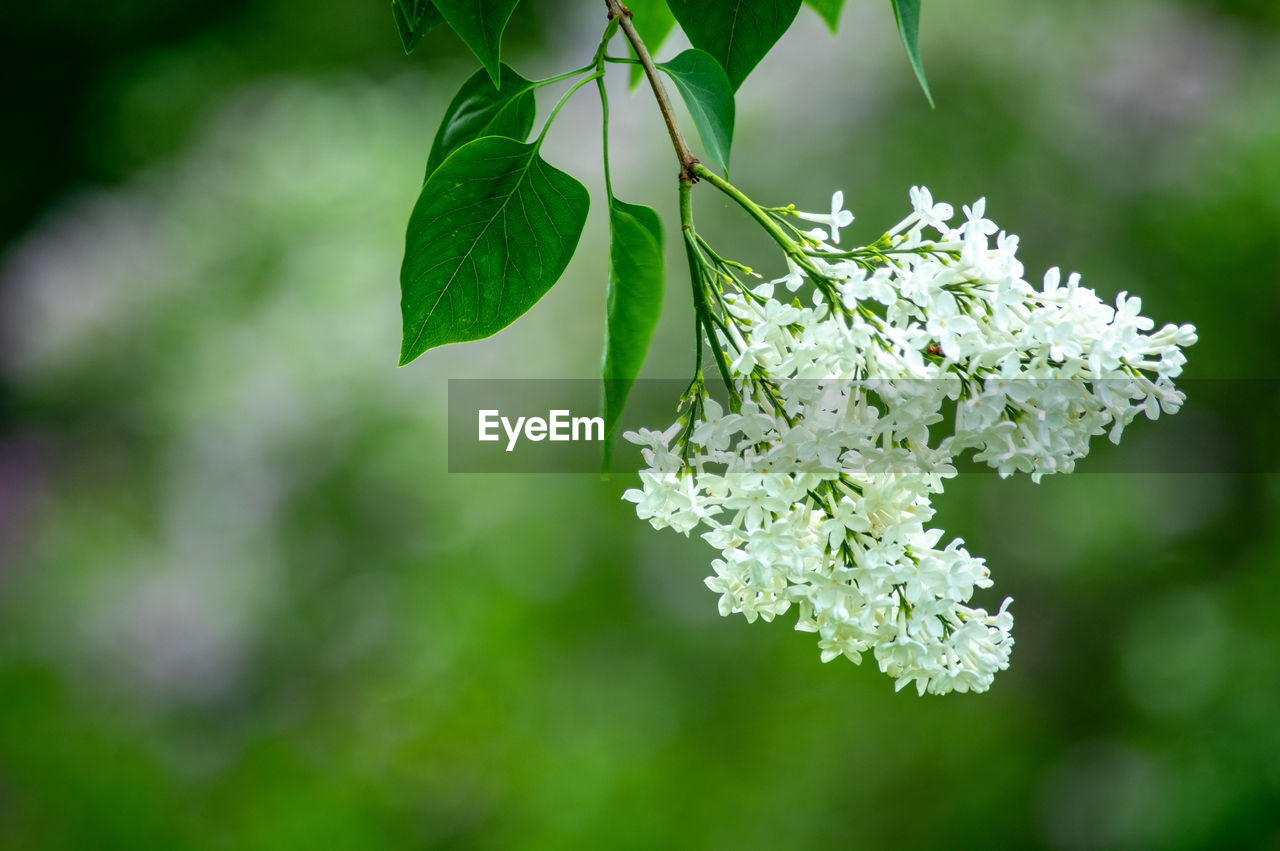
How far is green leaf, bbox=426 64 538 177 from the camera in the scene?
0.38 meters

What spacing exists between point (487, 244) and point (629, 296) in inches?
2.1

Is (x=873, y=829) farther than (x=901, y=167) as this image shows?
No

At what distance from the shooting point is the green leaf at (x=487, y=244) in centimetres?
35

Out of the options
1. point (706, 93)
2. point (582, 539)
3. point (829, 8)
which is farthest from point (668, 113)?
point (582, 539)

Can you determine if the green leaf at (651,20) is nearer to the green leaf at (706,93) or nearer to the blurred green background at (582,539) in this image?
the green leaf at (706,93)

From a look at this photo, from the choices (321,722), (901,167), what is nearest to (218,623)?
(321,722)

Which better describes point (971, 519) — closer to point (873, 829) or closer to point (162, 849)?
point (873, 829)

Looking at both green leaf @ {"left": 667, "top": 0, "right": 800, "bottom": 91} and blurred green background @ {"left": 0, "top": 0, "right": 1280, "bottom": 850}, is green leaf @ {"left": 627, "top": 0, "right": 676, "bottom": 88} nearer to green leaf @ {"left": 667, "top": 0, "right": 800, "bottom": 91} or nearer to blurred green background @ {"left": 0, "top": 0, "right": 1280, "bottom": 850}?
green leaf @ {"left": 667, "top": 0, "right": 800, "bottom": 91}

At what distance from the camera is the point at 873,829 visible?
1.52 m

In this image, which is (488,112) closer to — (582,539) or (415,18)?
(415,18)

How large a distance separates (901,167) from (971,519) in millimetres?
560

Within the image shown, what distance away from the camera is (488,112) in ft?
1.25

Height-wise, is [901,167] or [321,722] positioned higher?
[901,167]

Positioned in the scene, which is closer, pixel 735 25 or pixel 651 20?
pixel 735 25
